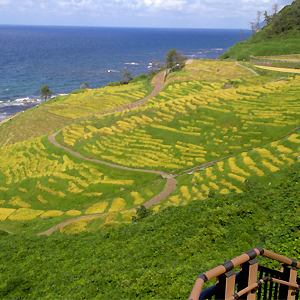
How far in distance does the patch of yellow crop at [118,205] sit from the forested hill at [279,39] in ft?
308

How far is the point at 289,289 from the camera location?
8.81 meters

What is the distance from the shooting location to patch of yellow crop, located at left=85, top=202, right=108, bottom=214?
145ft

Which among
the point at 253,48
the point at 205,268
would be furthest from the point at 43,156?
the point at 253,48

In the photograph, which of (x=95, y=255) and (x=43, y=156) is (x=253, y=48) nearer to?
(x=43, y=156)

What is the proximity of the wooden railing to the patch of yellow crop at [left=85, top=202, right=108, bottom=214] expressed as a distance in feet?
122

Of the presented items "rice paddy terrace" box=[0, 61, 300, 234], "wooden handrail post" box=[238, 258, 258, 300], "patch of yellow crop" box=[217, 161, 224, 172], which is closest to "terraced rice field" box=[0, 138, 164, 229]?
"rice paddy terrace" box=[0, 61, 300, 234]

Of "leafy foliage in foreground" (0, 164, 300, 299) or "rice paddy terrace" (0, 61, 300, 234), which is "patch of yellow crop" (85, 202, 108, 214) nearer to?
"rice paddy terrace" (0, 61, 300, 234)

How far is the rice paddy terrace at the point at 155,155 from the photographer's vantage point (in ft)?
143

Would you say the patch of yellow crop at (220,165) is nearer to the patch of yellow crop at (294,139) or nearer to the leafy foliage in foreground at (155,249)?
the patch of yellow crop at (294,139)

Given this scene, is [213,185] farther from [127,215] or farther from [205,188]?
[127,215]

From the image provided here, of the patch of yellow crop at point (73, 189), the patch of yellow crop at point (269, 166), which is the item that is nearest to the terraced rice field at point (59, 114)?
the patch of yellow crop at point (73, 189)

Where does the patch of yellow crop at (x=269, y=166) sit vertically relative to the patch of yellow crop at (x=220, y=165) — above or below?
above

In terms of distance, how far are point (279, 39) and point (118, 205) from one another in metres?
119

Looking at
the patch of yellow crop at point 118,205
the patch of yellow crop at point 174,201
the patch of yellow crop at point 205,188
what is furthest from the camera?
the patch of yellow crop at point 118,205
